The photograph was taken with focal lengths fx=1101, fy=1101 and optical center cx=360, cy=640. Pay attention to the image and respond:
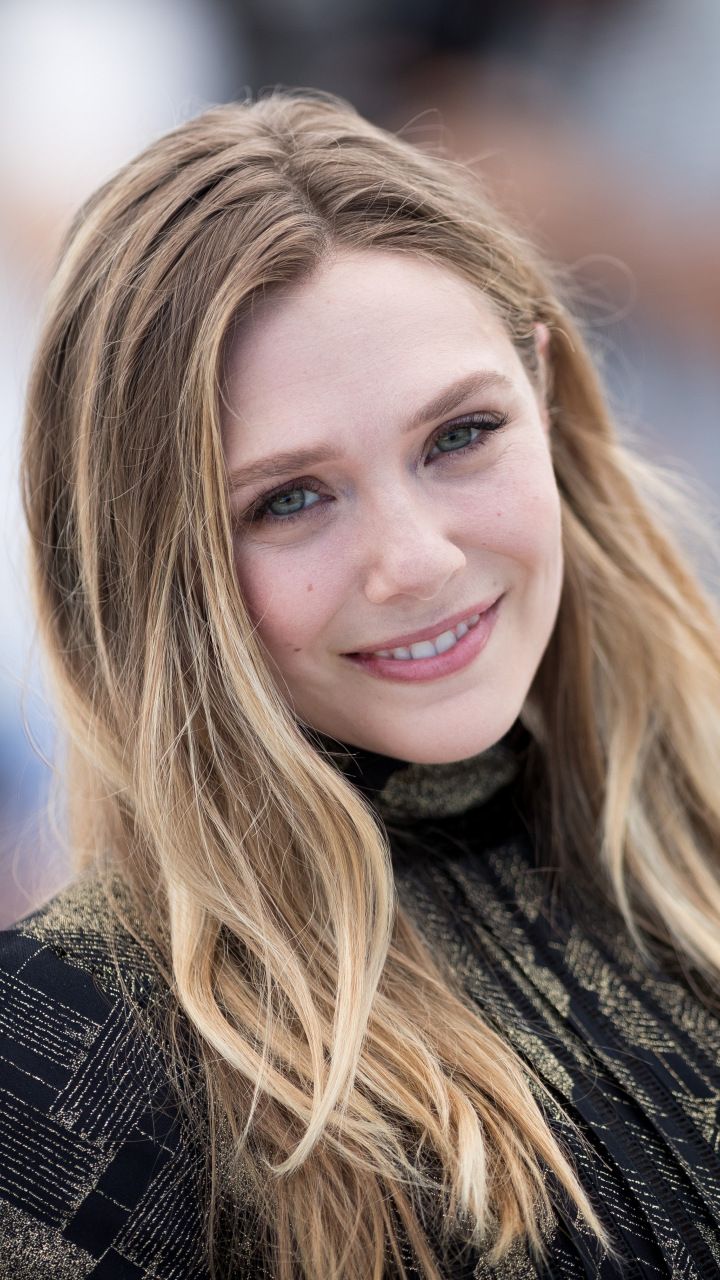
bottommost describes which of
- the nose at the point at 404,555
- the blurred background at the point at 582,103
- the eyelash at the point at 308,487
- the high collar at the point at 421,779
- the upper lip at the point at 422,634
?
the high collar at the point at 421,779

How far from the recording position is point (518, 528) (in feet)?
4.34

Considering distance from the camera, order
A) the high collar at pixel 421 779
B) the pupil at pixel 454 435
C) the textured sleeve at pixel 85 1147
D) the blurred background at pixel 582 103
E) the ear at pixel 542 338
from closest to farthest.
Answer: the textured sleeve at pixel 85 1147, the pupil at pixel 454 435, the high collar at pixel 421 779, the ear at pixel 542 338, the blurred background at pixel 582 103

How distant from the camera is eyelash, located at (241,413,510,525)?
1.25 m

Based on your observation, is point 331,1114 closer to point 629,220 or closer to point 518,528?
point 518,528

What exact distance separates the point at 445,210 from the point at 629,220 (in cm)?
369

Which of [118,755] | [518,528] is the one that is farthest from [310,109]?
[118,755]

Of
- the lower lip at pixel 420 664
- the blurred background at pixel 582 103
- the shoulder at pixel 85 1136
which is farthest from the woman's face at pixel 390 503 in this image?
the blurred background at pixel 582 103

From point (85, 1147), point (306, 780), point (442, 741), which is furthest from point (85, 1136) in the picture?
point (442, 741)

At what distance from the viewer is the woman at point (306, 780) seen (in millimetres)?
1108

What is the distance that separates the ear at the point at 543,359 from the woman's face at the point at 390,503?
7.1 inches

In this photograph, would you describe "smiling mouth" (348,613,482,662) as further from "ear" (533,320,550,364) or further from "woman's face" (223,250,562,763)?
"ear" (533,320,550,364)

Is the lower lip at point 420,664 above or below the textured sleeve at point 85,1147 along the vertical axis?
above

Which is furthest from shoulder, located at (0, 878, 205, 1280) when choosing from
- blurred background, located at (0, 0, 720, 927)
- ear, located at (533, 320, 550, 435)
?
blurred background, located at (0, 0, 720, 927)

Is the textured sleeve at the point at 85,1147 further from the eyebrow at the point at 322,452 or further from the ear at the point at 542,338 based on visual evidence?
the ear at the point at 542,338
